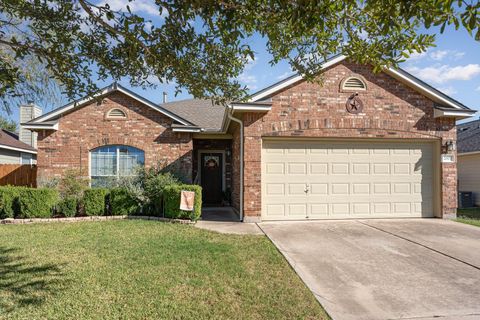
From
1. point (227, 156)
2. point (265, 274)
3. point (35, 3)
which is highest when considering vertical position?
point (35, 3)

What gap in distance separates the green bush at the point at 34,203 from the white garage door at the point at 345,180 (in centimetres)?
662

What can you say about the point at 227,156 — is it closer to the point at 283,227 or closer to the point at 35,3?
the point at 283,227

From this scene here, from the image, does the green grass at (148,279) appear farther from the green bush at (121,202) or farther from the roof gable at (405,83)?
the roof gable at (405,83)

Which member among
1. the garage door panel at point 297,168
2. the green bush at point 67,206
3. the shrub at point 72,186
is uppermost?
the garage door panel at point 297,168

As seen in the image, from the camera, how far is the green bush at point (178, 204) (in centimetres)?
952

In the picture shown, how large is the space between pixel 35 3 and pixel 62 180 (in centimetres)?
804

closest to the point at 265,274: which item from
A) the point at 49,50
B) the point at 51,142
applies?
the point at 49,50

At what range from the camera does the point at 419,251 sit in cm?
643

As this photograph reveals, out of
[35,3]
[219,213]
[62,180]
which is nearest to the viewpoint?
[35,3]

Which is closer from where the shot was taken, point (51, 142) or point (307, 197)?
point (307, 197)

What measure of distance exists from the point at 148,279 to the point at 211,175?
9.75 m

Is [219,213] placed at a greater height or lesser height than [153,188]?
lesser

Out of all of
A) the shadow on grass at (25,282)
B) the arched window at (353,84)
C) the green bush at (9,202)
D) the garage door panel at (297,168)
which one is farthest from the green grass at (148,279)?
the arched window at (353,84)

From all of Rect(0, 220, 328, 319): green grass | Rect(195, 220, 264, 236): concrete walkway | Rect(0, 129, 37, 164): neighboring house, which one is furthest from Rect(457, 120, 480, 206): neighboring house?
Rect(0, 129, 37, 164): neighboring house
